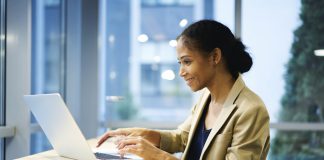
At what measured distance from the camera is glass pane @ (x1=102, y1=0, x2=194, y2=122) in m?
3.53

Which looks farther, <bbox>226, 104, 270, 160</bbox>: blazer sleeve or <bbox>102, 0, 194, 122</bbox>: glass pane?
<bbox>102, 0, 194, 122</bbox>: glass pane

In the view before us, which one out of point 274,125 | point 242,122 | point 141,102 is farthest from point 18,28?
point 274,125

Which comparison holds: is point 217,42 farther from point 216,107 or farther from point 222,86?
point 216,107

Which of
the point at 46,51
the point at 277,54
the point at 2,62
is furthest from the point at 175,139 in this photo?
the point at 277,54

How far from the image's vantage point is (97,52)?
3.46 metres

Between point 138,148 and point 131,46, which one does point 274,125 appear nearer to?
point 131,46

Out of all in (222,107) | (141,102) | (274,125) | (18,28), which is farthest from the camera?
(141,102)

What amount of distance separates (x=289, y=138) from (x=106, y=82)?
5.23 ft

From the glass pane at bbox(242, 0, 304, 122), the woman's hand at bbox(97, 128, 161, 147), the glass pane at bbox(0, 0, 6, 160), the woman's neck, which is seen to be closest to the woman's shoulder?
the woman's neck

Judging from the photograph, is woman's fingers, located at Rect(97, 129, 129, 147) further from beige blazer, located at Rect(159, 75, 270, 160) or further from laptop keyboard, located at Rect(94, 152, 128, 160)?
beige blazer, located at Rect(159, 75, 270, 160)

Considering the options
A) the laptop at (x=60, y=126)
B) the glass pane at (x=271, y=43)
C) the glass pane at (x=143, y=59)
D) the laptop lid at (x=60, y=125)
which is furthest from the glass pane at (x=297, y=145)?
the laptop lid at (x=60, y=125)

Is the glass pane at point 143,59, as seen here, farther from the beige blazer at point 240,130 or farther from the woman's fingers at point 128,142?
the woman's fingers at point 128,142

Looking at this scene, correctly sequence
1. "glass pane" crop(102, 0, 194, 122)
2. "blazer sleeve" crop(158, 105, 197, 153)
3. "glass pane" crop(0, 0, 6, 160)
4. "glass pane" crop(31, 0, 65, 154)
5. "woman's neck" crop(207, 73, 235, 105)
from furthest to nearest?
"glass pane" crop(102, 0, 194, 122) → "glass pane" crop(31, 0, 65, 154) → "glass pane" crop(0, 0, 6, 160) → "blazer sleeve" crop(158, 105, 197, 153) → "woman's neck" crop(207, 73, 235, 105)

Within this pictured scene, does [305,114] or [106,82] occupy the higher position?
[106,82]
